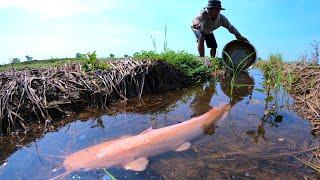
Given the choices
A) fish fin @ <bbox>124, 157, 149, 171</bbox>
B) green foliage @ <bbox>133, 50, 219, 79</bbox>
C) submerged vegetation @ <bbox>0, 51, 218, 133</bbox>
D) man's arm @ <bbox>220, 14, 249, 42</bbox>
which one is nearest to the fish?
fish fin @ <bbox>124, 157, 149, 171</bbox>

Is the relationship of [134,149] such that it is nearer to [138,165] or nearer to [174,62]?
[138,165]

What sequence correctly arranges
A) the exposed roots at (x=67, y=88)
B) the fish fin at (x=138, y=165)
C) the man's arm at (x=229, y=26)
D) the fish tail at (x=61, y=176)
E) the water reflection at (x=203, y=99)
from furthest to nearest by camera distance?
the man's arm at (x=229, y=26) → the water reflection at (x=203, y=99) → the exposed roots at (x=67, y=88) → the fish fin at (x=138, y=165) → the fish tail at (x=61, y=176)

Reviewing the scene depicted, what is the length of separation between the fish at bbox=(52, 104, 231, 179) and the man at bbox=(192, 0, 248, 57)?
5629 mm

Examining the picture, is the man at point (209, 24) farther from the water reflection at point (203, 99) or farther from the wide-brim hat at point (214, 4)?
the water reflection at point (203, 99)

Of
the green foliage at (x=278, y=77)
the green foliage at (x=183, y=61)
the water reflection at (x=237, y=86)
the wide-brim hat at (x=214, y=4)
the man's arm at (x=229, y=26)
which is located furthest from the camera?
the man's arm at (x=229, y=26)

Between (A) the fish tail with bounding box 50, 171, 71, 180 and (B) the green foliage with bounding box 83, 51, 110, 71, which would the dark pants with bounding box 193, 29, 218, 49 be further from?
(A) the fish tail with bounding box 50, 171, 71, 180

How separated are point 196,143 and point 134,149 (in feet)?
2.15

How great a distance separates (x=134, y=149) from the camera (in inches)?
139

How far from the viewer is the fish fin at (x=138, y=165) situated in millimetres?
3248

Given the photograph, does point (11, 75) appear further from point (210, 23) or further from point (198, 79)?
point (210, 23)

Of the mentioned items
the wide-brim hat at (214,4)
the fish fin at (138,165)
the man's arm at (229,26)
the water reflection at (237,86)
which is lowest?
the fish fin at (138,165)

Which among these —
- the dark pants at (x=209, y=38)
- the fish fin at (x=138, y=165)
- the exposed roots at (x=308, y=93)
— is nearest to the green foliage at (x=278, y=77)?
the exposed roots at (x=308, y=93)

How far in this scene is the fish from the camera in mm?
3299

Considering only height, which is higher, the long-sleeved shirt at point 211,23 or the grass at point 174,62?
the long-sleeved shirt at point 211,23
